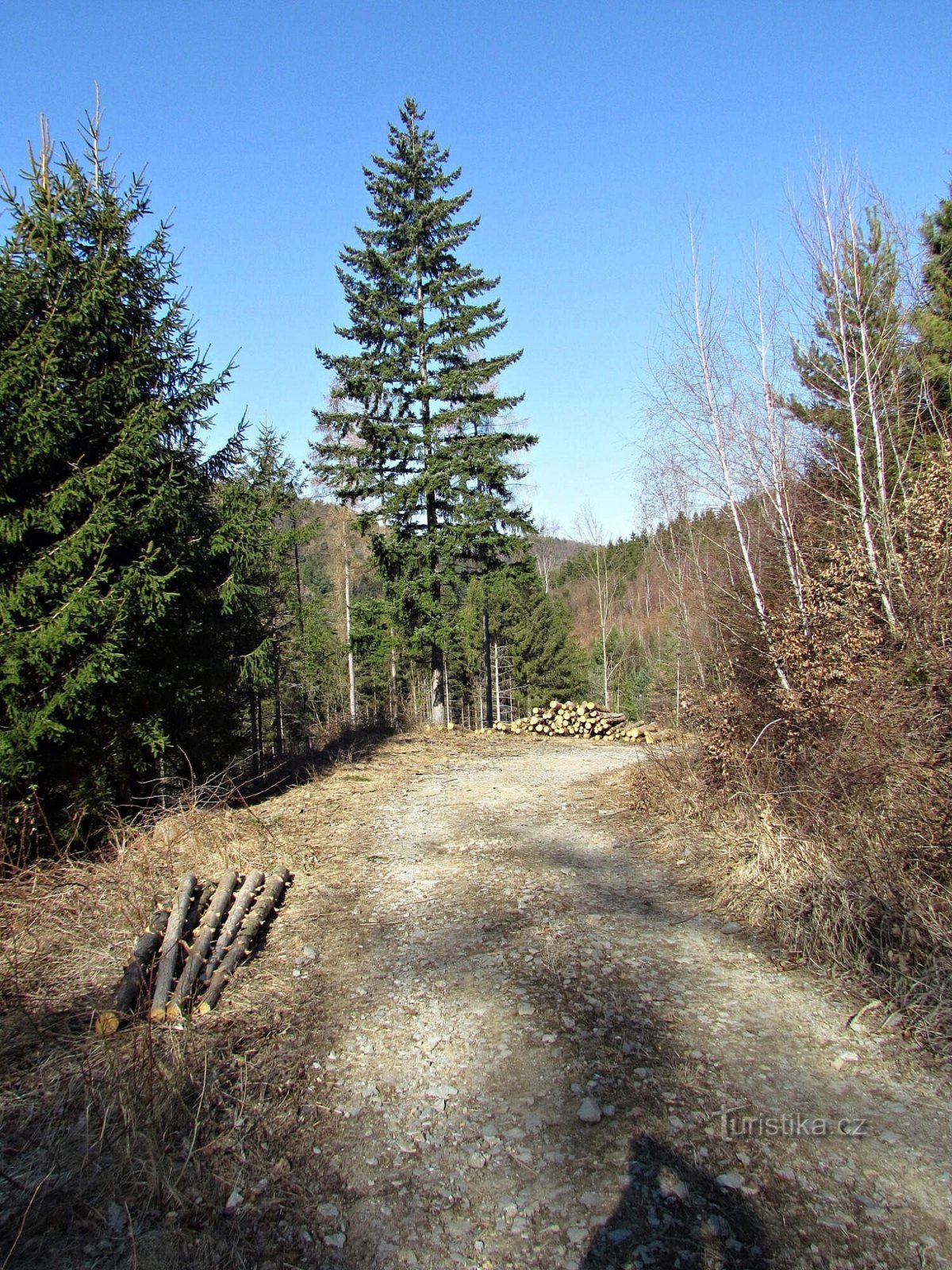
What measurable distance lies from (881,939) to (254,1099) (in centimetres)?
333

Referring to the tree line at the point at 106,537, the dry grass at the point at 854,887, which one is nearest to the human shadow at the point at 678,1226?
the dry grass at the point at 854,887

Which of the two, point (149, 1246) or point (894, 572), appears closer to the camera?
point (149, 1246)

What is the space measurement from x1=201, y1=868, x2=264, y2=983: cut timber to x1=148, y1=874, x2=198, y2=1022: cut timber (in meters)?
0.20

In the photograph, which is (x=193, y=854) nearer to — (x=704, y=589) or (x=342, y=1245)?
(x=342, y=1245)

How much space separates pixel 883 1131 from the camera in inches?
108

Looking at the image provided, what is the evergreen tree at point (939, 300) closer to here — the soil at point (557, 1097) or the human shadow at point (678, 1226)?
the soil at point (557, 1097)

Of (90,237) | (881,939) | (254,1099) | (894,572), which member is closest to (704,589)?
(894,572)

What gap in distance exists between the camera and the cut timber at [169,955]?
367 centimetres

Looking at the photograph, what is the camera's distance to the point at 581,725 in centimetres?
1502

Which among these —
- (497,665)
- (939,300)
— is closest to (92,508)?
(939,300)

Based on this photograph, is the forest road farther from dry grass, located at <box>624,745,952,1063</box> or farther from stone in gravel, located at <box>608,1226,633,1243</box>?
dry grass, located at <box>624,745,952,1063</box>

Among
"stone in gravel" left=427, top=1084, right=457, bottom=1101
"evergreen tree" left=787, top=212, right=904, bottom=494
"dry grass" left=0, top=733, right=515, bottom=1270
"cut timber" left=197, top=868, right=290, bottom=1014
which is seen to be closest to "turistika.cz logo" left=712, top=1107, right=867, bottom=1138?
"stone in gravel" left=427, top=1084, right=457, bottom=1101

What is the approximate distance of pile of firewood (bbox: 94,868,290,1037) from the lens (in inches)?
145

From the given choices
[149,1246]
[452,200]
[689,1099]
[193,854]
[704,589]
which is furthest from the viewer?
[452,200]
